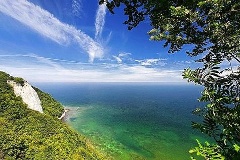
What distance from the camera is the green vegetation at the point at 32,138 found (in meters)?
31.6

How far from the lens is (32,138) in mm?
36062

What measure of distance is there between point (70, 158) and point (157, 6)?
1206 inches

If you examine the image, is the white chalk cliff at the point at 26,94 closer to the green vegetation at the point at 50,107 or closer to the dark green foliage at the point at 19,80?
the dark green foliage at the point at 19,80

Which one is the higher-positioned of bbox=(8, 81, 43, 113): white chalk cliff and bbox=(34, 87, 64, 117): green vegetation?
bbox=(8, 81, 43, 113): white chalk cliff

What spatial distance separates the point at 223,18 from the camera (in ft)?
17.9

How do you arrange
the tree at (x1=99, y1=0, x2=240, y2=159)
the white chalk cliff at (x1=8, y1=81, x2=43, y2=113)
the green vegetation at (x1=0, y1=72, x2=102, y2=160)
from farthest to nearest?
the white chalk cliff at (x1=8, y1=81, x2=43, y2=113), the green vegetation at (x1=0, y1=72, x2=102, y2=160), the tree at (x1=99, y1=0, x2=240, y2=159)

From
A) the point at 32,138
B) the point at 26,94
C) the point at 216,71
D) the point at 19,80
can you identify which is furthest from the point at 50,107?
the point at 216,71

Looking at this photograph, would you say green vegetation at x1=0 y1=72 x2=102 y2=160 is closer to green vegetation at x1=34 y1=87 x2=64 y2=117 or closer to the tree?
green vegetation at x1=34 y1=87 x2=64 y2=117

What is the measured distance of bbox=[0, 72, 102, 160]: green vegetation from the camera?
31.6 meters

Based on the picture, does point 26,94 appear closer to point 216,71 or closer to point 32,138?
point 32,138

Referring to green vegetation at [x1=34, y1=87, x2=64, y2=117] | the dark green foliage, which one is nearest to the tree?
the dark green foliage

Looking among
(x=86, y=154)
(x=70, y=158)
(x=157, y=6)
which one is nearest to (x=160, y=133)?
(x=86, y=154)

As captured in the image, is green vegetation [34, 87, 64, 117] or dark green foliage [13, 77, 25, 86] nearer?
dark green foliage [13, 77, 25, 86]

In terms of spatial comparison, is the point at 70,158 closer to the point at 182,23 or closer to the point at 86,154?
the point at 86,154
